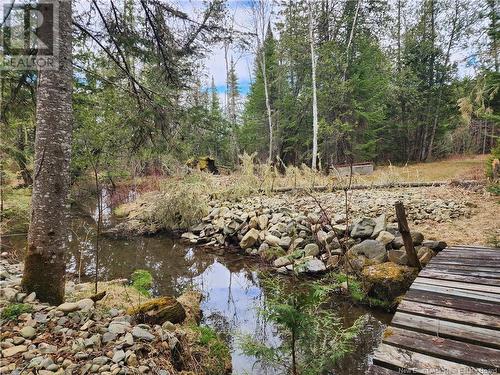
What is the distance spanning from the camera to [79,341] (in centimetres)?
197

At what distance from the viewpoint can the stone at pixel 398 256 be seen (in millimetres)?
4218

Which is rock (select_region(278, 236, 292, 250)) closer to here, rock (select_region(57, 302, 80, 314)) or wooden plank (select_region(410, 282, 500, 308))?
wooden plank (select_region(410, 282, 500, 308))

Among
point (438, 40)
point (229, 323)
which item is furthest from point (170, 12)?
point (438, 40)

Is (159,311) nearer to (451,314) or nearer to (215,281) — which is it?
(451,314)

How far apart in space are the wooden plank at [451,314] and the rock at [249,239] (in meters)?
4.27

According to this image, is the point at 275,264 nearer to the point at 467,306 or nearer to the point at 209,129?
the point at 209,129

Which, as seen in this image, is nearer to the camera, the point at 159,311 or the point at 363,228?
the point at 159,311

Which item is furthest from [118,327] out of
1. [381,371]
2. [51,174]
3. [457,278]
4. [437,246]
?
[437,246]

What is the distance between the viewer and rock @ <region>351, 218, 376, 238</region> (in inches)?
209

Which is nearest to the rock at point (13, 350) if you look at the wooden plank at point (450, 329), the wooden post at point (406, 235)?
the wooden plank at point (450, 329)

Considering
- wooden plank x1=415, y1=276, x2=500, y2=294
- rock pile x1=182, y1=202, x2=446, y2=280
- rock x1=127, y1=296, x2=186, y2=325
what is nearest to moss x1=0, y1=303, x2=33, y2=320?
rock x1=127, y1=296, x2=186, y2=325

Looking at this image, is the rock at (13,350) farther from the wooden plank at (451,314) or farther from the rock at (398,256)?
the rock at (398,256)

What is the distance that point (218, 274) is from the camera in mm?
5547

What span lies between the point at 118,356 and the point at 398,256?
3.95 m
